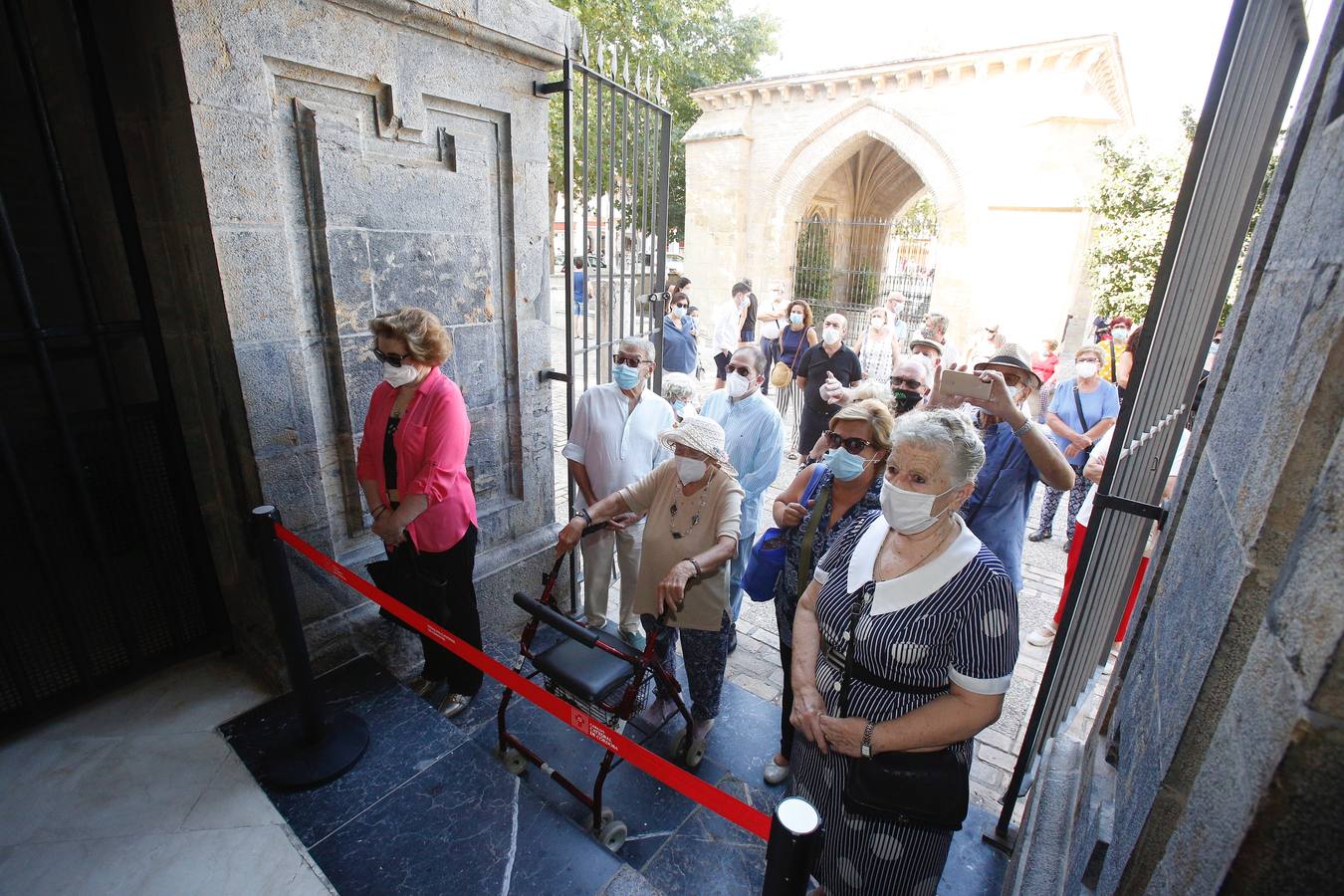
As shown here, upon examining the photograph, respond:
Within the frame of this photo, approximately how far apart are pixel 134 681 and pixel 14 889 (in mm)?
1111

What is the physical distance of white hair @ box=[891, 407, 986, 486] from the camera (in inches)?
75.0

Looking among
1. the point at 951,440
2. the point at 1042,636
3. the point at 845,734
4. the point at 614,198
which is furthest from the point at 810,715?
the point at 614,198

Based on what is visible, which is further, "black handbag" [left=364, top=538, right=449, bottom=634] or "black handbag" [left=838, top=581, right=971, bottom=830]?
"black handbag" [left=364, top=538, right=449, bottom=634]

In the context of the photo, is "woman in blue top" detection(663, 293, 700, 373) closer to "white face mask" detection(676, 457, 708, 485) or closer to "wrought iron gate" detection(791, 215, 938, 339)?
"white face mask" detection(676, 457, 708, 485)

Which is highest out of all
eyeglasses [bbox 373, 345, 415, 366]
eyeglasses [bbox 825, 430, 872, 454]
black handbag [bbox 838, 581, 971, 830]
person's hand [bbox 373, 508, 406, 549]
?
eyeglasses [bbox 373, 345, 415, 366]

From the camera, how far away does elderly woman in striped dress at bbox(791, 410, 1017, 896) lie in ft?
5.89

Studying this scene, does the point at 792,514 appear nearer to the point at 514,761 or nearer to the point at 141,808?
the point at 514,761

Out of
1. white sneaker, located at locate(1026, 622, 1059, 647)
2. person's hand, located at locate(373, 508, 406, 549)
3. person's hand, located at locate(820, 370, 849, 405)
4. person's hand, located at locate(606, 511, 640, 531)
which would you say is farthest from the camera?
white sneaker, located at locate(1026, 622, 1059, 647)

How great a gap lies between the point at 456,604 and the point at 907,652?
237cm

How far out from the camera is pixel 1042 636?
4.40 metres

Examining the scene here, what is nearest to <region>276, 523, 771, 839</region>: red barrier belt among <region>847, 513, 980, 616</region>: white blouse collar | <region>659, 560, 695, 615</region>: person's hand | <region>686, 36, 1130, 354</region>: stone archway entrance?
<region>659, 560, 695, 615</region>: person's hand

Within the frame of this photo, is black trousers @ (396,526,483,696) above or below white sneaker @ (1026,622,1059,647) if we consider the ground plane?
above

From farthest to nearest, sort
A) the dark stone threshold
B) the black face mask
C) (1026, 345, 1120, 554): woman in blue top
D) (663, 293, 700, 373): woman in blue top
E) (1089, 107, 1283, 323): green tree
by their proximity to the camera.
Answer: (1089, 107, 1283, 323): green tree → (663, 293, 700, 373): woman in blue top → (1026, 345, 1120, 554): woman in blue top → the black face mask → the dark stone threshold

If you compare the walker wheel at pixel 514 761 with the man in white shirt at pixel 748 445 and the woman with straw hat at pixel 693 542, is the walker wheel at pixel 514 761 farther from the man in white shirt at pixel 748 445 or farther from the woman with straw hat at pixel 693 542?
the man in white shirt at pixel 748 445
